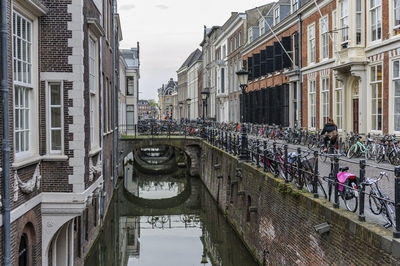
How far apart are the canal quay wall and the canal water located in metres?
0.87

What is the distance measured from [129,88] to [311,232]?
113ft

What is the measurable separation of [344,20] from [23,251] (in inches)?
609

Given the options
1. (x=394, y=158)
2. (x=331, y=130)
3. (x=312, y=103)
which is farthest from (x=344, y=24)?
(x=394, y=158)

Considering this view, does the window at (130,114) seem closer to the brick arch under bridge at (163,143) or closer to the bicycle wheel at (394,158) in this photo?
the brick arch under bridge at (163,143)

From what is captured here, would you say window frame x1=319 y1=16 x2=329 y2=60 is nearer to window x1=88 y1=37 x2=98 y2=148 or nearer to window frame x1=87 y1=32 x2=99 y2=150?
window frame x1=87 y1=32 x2=99 y2=150

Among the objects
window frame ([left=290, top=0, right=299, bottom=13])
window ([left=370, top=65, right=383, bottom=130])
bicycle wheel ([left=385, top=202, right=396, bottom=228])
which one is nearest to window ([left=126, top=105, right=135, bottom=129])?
window frame ([left=290, top=0, right=299, bottom=13])

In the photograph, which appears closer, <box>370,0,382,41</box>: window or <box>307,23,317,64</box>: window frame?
<box>370,0,382,41</box>: window

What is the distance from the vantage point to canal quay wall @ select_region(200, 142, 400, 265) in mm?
6644

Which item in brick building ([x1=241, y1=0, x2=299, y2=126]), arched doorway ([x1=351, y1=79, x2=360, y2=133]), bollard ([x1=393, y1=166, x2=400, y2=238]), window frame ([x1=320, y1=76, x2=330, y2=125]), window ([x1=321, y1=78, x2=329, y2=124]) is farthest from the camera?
brick building ([x1=241, y1=0, x2=299, y2=126])

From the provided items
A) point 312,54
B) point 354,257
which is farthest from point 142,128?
point 354,257

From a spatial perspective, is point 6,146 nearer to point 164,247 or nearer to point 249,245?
point 249,245

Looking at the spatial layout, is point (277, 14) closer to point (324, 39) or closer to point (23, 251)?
point (324, 39)

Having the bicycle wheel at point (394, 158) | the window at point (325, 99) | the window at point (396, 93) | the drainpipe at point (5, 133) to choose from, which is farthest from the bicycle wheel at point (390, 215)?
the window at point (325, 99)

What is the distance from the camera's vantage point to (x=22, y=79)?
25.0 feet
